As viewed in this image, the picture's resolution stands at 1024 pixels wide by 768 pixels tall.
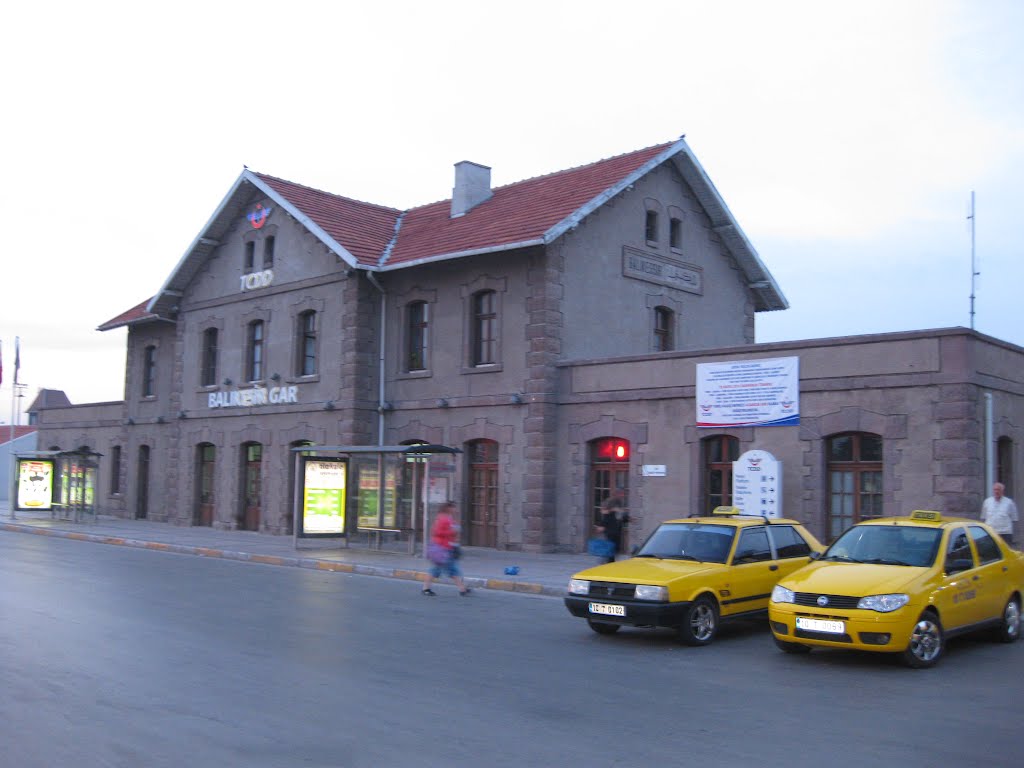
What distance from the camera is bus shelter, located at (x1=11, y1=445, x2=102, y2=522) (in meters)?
35.0

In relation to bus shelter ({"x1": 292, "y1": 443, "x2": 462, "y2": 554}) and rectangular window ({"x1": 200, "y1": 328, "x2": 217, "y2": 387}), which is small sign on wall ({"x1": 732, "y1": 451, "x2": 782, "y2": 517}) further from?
rectangular window ({"x1": 200, "y1": 328, "x2": 217, "y2": 387})

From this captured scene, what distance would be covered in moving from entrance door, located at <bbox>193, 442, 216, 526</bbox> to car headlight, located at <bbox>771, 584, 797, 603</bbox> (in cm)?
2559

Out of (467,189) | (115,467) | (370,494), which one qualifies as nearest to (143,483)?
(115,467)

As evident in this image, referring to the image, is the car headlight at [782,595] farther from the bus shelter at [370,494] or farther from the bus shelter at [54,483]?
the bus shelter at [54,483]

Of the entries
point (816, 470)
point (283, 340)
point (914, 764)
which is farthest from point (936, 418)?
point (283, 340)

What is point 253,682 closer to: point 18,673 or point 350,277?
point 18,673

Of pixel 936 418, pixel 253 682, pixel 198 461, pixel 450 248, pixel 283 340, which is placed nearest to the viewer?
pixel 253 682

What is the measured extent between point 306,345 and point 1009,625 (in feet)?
A: 71.8

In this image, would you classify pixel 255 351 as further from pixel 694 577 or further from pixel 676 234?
pixel 694 577

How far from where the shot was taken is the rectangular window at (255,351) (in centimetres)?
3173

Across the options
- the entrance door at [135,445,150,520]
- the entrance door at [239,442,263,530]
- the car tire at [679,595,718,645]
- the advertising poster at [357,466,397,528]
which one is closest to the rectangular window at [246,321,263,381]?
the entrance door at [239,442,263,530]

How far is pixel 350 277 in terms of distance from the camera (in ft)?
91.4

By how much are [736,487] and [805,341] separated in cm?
308

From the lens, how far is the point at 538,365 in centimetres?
2362
